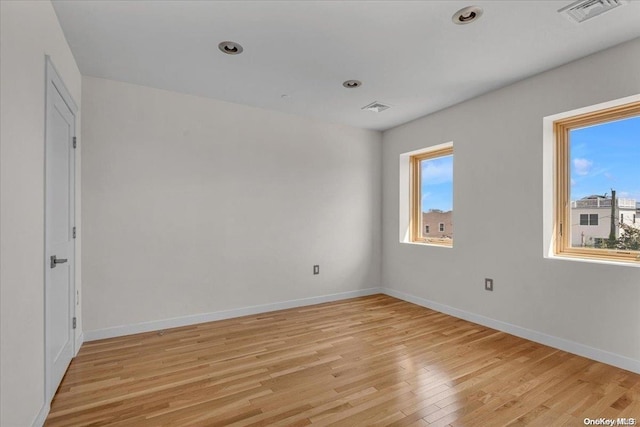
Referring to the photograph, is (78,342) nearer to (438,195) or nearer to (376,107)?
(376,107)

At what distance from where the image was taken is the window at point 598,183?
258 cm

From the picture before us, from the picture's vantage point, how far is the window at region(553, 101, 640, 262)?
8.46 feet

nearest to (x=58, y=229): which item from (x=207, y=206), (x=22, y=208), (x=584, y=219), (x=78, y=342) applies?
(x=22, y=208)

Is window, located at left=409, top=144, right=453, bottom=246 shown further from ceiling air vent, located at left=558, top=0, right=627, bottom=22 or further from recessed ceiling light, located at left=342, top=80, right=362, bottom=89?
ceiling air vent, located at left=558, top=0, right=627, bottom=22

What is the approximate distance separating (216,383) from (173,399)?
0.29 metres

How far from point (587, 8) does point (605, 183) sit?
1462 mm

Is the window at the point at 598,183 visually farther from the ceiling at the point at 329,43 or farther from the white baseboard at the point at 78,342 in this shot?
the white baseboard at the point at 78,342

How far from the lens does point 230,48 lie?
99.3 inches

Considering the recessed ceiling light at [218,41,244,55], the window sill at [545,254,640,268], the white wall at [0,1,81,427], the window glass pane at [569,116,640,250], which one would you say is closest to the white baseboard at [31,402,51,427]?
the white wall at [0,1,81,427]

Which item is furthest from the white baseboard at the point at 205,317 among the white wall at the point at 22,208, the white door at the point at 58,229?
the white wall at the point at 22,208

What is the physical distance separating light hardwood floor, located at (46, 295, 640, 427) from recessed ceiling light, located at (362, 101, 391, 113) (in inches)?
99.6

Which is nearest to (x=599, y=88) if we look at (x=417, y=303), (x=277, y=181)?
(x=417, y=303)

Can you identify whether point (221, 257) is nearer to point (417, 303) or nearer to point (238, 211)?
point (238, 211)

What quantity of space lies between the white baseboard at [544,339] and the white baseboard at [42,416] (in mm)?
3704
